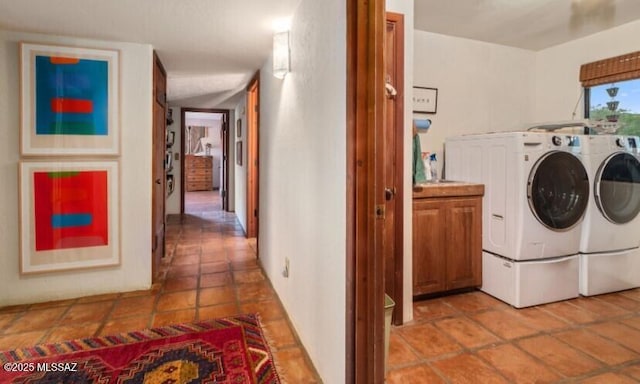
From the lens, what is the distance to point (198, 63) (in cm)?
318

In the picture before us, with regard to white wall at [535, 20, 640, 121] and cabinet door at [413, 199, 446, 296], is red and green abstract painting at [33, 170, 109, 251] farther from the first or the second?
white wall at [535, 20, 640, 121]

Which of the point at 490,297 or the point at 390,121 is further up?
the point at 390,121

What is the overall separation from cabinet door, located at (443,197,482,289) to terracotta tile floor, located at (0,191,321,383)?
1.35m

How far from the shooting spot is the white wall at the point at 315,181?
137cm

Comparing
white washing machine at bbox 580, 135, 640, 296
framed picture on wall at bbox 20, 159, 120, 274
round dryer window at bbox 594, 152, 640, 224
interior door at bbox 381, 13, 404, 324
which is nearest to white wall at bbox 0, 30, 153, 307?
framed picture on wall at bbox 20, 159, 120, 274

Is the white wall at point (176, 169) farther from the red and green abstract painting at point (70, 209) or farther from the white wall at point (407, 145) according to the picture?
the white wall at point (407, 145)

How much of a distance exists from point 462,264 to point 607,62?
89.5 inches

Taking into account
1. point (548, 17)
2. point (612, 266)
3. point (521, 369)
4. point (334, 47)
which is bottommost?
point (521, 369)

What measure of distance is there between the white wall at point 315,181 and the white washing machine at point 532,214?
1.60 metres

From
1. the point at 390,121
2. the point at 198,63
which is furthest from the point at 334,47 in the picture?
the point at 198,63

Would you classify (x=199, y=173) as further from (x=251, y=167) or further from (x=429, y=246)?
(x=429, y=246)

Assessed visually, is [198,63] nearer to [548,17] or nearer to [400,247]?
[400,247]

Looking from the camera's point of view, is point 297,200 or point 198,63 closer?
point 297,200

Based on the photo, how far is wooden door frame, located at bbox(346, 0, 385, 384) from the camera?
124 cm
